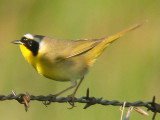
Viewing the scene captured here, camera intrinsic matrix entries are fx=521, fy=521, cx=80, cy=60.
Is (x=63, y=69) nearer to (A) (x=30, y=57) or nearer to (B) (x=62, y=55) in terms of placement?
(B) (x=62, y=55)

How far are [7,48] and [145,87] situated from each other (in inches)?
88.7

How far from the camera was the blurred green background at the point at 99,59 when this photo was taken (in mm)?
6848

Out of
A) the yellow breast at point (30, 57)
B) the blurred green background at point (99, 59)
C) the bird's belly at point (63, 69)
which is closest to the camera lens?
the bird's belly at point (63, 69)

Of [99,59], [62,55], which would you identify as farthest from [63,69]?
[99,59]

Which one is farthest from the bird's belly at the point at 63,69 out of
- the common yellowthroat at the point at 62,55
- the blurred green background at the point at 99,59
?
the blurred green background at the point at 99,59

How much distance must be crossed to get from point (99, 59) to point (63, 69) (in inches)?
94.0

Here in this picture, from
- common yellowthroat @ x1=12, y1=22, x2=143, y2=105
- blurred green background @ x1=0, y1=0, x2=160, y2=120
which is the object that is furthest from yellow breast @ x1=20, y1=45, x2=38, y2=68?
blurred green background @ x1=0, y1=0, x2=160, y2=120

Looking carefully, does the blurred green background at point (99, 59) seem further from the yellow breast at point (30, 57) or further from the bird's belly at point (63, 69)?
the yellow breast at point (30, 57)

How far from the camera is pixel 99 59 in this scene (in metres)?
8.12

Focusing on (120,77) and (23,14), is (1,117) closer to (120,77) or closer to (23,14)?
(120,77)

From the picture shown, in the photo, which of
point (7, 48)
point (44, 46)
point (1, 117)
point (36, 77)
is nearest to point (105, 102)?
point (44, 46)

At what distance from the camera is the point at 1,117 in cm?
674

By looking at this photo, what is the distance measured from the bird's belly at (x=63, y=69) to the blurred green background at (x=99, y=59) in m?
0.93

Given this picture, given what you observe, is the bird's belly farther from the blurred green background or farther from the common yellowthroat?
the blurred green background
